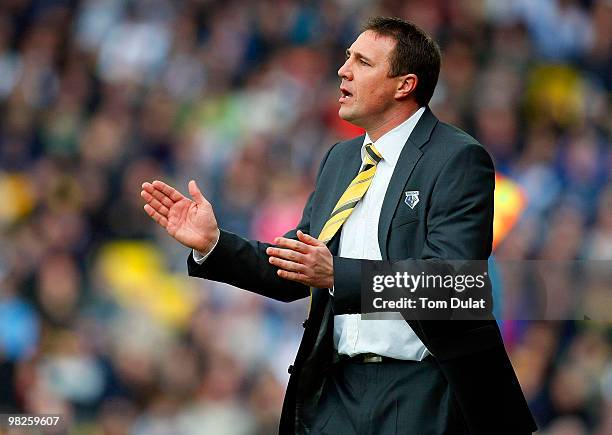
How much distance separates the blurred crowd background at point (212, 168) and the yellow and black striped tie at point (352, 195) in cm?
240

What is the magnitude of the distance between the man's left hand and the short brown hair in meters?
0.75

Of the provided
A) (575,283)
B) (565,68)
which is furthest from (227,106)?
(575,283)

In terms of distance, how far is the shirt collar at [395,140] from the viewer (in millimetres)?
3783

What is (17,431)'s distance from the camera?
5.10m

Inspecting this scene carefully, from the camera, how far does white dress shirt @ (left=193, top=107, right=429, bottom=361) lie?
3.60 m

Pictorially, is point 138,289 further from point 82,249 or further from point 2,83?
point 2,83

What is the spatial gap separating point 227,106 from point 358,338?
602 centimetres

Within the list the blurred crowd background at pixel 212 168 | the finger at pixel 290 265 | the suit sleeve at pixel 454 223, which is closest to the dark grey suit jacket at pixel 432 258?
the suit sleeve at pixel 454 223

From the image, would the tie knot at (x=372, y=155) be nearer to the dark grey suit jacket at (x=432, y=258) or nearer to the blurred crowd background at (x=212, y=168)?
the dark grey suit jacket at (x=432, y=258)

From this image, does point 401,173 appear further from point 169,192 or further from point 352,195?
point 169,192

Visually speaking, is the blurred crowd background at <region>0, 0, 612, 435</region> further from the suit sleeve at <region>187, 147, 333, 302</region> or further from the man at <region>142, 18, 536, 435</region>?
the suit sleeve at <region>187, 147, 333, 302</region>

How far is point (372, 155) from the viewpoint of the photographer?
381cm

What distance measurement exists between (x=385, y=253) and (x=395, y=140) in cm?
41

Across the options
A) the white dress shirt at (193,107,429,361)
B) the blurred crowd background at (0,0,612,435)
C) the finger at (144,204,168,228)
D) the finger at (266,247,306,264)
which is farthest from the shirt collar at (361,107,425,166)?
the blurred crowd background at (0,0,612,435)
